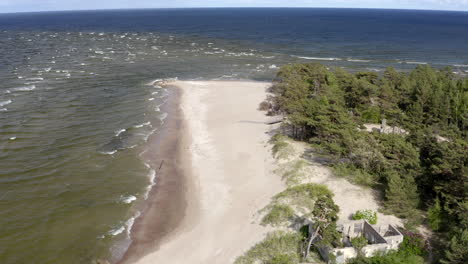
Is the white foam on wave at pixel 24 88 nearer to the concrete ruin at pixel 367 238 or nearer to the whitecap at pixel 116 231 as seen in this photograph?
the whitecap at pixel 116 231

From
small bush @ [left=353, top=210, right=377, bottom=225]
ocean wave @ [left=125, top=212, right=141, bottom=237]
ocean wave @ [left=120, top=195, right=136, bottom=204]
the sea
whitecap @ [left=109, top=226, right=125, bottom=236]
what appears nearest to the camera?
small bush @ [left=353, top=210, right=377, bottom=225]

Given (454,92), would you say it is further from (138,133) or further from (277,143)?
(138,133)

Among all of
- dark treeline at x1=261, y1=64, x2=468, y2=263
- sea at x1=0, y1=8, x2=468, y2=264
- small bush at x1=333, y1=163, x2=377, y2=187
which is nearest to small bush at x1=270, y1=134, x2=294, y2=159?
dark treeline at x1=261, y1=64, x2=468, y2=263

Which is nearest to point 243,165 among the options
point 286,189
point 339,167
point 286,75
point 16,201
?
point 286,189

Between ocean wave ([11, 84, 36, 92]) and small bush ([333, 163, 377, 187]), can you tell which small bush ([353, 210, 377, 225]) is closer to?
small bush ([333, 163, 377, 187])

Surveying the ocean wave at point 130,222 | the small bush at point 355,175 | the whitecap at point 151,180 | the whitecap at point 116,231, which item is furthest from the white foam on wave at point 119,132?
the small bush at point 355,175

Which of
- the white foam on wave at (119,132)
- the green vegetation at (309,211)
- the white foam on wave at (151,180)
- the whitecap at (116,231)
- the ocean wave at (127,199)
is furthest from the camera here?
the white foam on wave at (119,132)

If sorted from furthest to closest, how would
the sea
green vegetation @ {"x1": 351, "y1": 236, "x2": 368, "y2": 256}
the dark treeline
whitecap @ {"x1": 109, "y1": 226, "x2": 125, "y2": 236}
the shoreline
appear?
the sea
whitecap @ {"x1": 109, "y1": 226, "x2": 125, "y2": 236}
the shoreline
the dark treeline
green vegetation @ {"x1": 351, "y1": 236, "x2": 368, "y2": 256}

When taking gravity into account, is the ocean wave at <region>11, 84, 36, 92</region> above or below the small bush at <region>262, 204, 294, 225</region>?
above
